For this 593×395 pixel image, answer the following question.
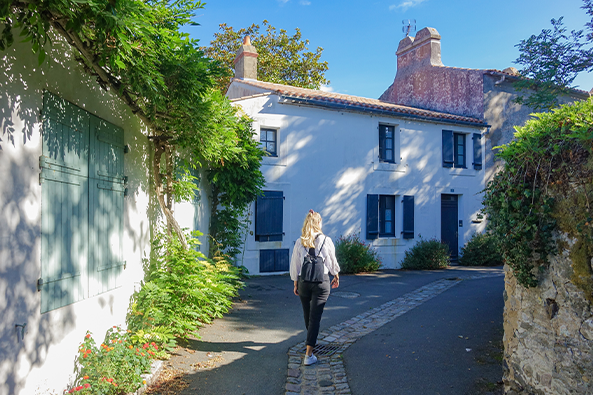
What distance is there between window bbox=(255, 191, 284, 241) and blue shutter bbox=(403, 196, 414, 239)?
4.58m

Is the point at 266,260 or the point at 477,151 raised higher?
the point at 477,151

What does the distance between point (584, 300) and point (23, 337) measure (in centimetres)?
412

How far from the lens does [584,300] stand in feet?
9.76

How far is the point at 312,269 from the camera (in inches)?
192

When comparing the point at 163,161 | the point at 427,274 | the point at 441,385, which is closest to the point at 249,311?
the point at 163,161

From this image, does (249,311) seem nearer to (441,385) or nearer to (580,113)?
(441,385)

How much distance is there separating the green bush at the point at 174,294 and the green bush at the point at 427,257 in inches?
347

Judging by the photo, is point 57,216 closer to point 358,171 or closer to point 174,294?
point 174,294

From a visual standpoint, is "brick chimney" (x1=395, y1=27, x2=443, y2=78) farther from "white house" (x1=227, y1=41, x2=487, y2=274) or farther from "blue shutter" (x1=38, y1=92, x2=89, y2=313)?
"blue shutter" (x1=38, y1=92, x2=89, y2=313)

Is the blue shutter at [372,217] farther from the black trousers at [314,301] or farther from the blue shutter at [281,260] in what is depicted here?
the black trousers at [314,301]

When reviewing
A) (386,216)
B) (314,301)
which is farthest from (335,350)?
(386,216)

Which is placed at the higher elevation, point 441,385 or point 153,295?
point 153,295

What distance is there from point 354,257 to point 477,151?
708 cm

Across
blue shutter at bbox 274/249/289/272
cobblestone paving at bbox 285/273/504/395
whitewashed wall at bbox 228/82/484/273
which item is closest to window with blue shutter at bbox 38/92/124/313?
cobblestone paving at bbox 285/273/504/395
